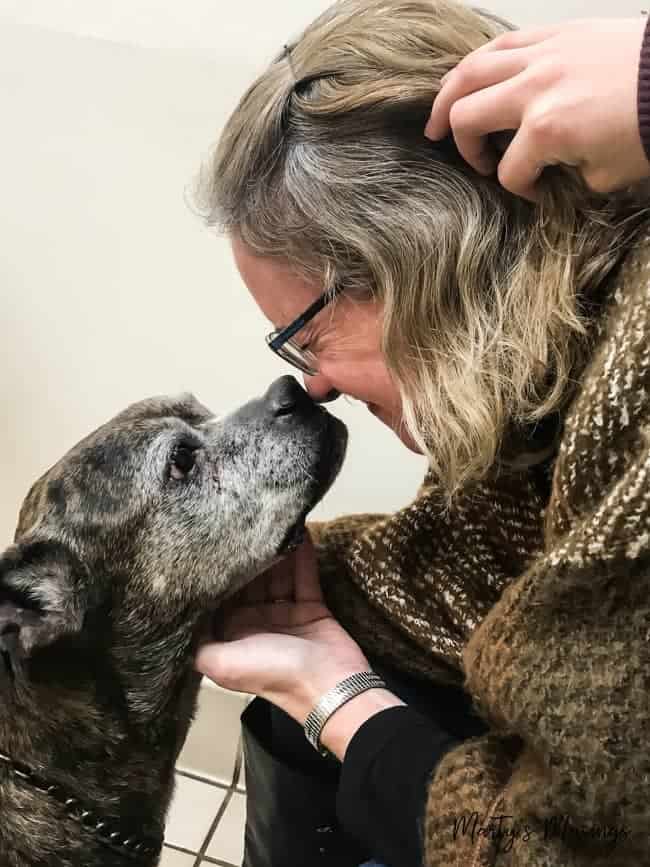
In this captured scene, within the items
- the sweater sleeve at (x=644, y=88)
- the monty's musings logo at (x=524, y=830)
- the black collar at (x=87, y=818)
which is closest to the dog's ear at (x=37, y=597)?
the black collar at (x=87, y=818)

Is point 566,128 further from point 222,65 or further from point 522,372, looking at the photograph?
point 222,65

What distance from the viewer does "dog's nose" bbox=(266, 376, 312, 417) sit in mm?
1326

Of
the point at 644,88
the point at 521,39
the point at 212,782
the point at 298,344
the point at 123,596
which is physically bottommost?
the point at 212,782

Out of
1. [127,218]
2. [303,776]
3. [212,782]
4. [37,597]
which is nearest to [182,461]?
[37,597]

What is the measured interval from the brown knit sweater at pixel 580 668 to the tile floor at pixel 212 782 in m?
1.30

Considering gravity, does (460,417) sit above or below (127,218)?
below

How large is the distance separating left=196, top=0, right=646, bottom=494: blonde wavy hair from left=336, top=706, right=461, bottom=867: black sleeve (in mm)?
350

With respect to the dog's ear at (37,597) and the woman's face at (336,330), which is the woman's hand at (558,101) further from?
the dog's ear at (37,597)

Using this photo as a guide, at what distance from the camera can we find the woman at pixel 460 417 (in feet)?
2.75

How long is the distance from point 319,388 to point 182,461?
25cm

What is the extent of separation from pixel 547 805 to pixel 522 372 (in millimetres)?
480

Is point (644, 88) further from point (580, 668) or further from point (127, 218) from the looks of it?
point (127, 218)

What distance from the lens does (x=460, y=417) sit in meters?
1.03

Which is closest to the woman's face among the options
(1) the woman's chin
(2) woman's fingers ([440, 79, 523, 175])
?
(1) the woman's chin
